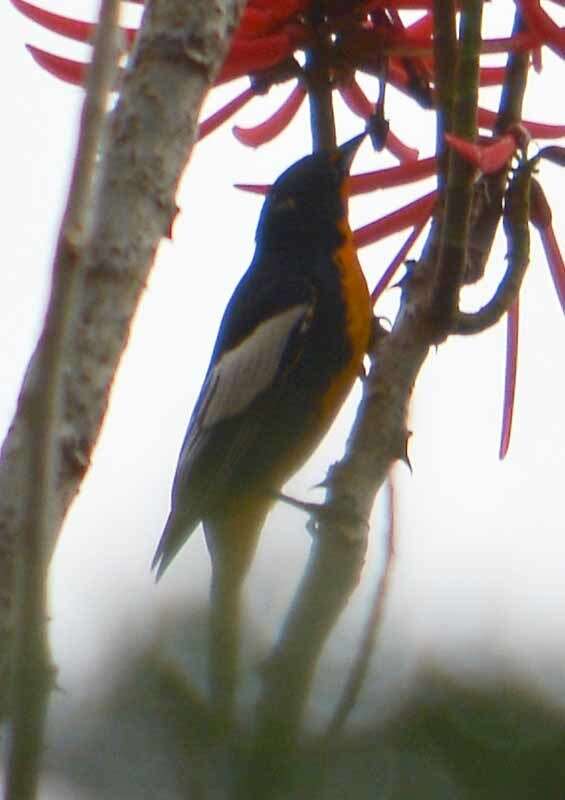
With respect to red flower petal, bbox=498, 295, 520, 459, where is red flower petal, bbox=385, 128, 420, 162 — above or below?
above

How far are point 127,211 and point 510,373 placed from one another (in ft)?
2.74

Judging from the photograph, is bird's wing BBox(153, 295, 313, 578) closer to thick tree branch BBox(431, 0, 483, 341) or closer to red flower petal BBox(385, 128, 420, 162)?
red flower petal BBox(385, 128, 420, 162)

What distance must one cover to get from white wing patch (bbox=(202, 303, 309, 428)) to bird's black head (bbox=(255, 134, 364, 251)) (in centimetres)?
29

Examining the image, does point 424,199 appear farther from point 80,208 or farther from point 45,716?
point 45,716

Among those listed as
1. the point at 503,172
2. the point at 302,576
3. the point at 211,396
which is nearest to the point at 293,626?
the point at 302,576

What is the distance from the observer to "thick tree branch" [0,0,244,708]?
1.01 m

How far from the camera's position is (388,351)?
5.17 feet

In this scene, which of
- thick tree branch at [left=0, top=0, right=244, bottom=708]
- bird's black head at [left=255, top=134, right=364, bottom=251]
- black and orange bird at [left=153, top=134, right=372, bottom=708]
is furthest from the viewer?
bird's black head at [left=255, top=134, right=364, bottom=251]

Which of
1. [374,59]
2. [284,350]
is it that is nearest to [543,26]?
[374,59]

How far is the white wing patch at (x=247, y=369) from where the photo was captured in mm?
3250

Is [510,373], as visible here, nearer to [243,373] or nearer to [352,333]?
[352,333]

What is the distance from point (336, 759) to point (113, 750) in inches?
3.8

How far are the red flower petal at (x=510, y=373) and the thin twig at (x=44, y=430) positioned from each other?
3.52 feet

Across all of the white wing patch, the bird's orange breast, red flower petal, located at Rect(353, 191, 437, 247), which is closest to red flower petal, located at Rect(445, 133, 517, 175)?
red flower petal, located at Rect(353, 191, 437, 247)
